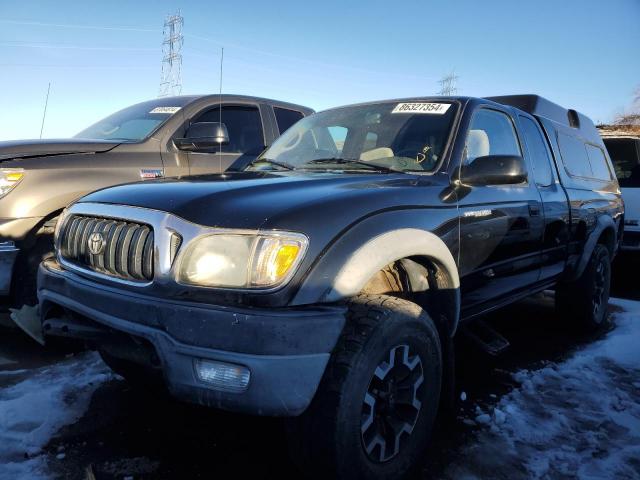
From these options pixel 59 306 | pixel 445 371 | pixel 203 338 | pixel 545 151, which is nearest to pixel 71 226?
pixel 59 306

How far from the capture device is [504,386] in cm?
334

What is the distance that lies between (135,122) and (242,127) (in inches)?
41.3

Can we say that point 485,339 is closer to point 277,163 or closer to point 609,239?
point 277,163

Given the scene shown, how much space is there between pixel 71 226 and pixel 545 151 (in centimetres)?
330

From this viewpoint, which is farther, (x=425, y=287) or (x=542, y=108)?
(x=542, y=108)

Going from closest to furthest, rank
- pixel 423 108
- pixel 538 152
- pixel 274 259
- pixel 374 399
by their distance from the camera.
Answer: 1. pixel 274 259
2. pixel 374 399
3. pixel 423 108
4. pixel 538 152

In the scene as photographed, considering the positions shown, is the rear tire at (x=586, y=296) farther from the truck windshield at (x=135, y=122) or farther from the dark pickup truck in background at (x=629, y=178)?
the truck windshield at (x=135, y=122)

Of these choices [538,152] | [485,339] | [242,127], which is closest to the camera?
[485,339]

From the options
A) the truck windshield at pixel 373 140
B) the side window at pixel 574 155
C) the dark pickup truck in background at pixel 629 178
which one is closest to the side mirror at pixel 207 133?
the truck windshield at pixel 373 140

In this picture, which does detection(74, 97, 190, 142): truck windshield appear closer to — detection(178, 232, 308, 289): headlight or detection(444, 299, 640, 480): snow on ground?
detection(178, 232, 308, 289): headlight

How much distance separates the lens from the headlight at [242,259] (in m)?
1.85

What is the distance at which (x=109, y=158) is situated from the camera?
4184 mm

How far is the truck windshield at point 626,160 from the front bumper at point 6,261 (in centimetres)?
840

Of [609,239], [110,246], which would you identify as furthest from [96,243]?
[609,239]
